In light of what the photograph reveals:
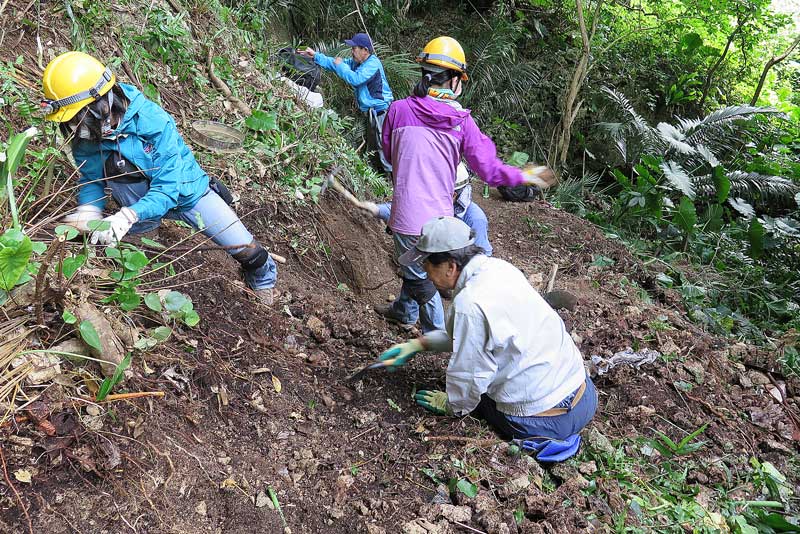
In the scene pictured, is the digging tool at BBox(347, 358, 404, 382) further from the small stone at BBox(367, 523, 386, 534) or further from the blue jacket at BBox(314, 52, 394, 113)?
the blue jacket at BBox(314, 52, 394, 113)

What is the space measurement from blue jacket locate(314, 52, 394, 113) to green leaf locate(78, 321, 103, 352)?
5.24 m

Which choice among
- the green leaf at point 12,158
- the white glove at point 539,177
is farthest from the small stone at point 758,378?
the green leaf at point 12,158

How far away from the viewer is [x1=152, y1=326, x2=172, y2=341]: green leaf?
2.66 meters

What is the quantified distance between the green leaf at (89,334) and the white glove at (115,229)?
567 mm

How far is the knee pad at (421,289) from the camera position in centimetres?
397

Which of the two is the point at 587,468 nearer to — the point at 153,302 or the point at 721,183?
the point at 153,302

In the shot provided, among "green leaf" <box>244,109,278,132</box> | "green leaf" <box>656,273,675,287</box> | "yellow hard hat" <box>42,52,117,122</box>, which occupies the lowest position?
"green leaf" <box>656,273,675,287</box>

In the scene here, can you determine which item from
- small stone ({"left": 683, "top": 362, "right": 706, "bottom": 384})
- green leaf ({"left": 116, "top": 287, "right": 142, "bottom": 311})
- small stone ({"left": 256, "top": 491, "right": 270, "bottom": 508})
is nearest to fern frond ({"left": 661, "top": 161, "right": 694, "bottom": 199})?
small stone ({"left": 683, "top": 362, "right": 706, "bottom": 384})

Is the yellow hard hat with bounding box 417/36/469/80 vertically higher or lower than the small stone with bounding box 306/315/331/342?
higher

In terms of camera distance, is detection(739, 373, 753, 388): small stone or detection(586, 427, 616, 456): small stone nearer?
detection(586, 427, 616, 456): small stone

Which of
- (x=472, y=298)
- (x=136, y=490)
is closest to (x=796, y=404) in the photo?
(x=472, y=298)

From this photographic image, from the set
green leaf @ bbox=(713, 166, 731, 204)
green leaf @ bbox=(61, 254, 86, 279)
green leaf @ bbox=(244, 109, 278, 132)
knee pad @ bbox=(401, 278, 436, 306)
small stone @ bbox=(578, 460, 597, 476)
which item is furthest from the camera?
green leaf @ bbox=(713, 166, 731, 204)

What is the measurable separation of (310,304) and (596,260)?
3511 millimetres

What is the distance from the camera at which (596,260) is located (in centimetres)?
614
